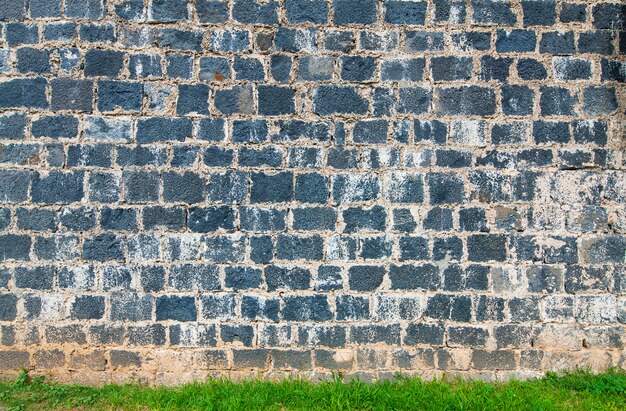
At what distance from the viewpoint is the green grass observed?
4180mm

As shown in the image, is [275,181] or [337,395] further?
[275,181]

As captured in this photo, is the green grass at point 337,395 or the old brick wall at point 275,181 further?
the old brick wall at point 275,181

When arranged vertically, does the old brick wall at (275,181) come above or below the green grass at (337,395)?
above

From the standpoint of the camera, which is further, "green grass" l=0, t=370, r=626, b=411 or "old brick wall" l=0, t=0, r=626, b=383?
"old brick wall" l=0, t=0, r=626, b=383

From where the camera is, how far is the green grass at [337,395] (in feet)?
13.7

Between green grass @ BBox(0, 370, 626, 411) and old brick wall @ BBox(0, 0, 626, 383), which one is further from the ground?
old brick wall @ BBox(0, 0, 626, 383)

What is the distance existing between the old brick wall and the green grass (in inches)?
6.3

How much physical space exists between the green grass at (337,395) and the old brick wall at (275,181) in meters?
0.16

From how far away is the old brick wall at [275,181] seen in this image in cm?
454

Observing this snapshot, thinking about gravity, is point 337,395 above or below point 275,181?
below

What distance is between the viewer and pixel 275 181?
14.9 ft

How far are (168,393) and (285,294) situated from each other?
121 centimetres

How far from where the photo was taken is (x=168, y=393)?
14.4 ft

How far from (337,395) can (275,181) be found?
1.77 metres
